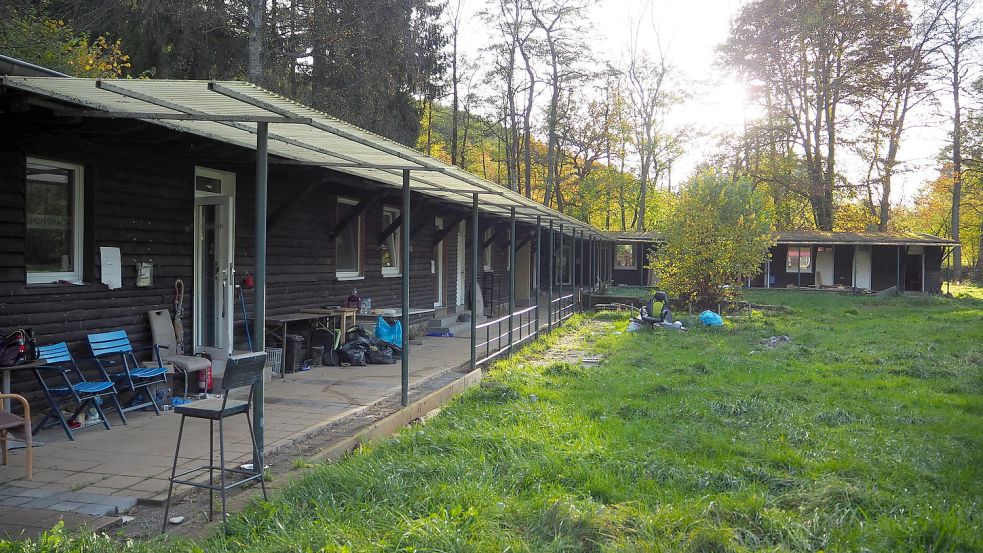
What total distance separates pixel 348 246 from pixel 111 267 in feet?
16.4

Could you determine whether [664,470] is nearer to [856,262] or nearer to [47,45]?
[47,45]

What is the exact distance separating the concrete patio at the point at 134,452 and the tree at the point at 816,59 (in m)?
31.4

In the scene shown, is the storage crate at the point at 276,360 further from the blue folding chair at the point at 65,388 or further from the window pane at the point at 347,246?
the window pane at the point at 347,246

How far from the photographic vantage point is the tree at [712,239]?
17297 mm

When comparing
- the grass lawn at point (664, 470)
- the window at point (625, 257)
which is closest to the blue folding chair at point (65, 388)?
the grass lawn at point (664, 470)

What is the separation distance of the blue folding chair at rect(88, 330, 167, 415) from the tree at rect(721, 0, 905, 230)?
3254 cm

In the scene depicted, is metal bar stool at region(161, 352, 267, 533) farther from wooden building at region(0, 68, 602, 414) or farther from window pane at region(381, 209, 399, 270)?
window pane at region(381, 209, 399, 270)

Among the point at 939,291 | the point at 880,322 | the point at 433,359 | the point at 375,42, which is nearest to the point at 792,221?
the point at 939,291

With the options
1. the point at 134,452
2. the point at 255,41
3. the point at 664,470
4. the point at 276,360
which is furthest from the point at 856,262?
the point at 134,452

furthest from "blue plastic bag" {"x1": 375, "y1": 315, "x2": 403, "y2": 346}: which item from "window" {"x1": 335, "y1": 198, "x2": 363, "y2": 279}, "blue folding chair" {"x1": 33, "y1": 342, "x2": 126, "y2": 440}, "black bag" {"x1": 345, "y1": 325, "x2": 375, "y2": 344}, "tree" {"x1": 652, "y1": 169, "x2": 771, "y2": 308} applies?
"tree" {"x1": 652, "y1": 169, "x2": 771, "y2": 308}

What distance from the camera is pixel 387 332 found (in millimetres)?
10484

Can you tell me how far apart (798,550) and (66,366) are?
5.72 metres

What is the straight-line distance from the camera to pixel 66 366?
6223 millimetres

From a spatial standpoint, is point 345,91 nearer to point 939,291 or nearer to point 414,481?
point 414,481
